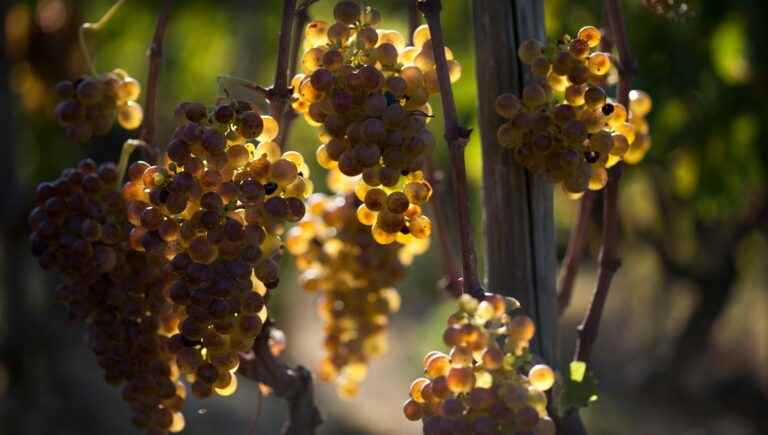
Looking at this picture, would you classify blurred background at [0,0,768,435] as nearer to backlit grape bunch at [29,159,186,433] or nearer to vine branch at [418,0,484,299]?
vine branch at [418,0,484,299]

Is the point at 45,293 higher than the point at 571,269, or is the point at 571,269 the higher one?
the point at 45,293

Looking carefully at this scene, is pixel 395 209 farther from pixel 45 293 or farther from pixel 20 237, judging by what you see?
pixel 45 293

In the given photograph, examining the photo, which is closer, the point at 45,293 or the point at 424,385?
the point at 424,385

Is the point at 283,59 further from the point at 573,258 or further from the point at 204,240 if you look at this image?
the point at 573,258

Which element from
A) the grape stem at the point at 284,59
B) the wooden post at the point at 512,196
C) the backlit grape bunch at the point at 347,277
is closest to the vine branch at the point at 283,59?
the grape stem at the point at 284,59

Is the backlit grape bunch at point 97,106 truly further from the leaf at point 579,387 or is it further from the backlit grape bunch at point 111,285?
the leaf at point 579,387

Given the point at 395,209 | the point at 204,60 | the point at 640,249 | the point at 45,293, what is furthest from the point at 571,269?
the point at 45,293

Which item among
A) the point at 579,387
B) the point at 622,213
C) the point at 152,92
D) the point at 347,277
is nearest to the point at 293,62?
the point at 152,92
